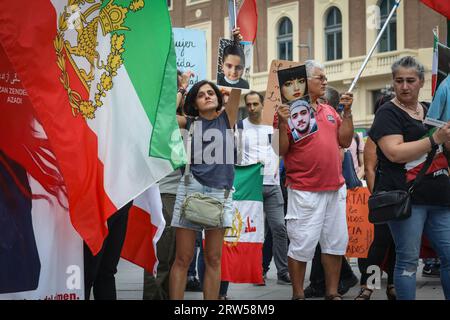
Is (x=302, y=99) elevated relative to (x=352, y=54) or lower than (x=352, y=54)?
lower

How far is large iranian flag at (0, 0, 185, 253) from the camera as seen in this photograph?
448cm

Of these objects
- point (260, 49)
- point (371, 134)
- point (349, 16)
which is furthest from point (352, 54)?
point (371, 134)

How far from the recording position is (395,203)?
505 centimetres

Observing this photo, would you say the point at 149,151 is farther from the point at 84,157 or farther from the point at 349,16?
the point at 349,16

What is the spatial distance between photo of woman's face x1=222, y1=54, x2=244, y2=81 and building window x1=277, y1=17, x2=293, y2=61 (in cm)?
3557

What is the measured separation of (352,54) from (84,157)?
34.6 m

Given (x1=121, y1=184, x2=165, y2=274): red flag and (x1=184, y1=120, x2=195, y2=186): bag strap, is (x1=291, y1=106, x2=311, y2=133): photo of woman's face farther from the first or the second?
(x1=121, y1=184, x2=165, y2=274): red flag

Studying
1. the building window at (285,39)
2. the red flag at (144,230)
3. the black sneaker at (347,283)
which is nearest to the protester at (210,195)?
the red flag at (144,230)

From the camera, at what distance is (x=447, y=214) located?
518 cm

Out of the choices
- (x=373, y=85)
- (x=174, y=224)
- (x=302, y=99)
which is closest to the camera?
(x=174, y=224)

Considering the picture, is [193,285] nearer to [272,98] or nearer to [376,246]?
[376,246]

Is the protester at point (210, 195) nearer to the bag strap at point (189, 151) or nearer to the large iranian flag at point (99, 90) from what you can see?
the bag strap at point (189, 151)

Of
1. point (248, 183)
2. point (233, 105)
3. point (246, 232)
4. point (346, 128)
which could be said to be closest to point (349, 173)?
point (248, 183)
